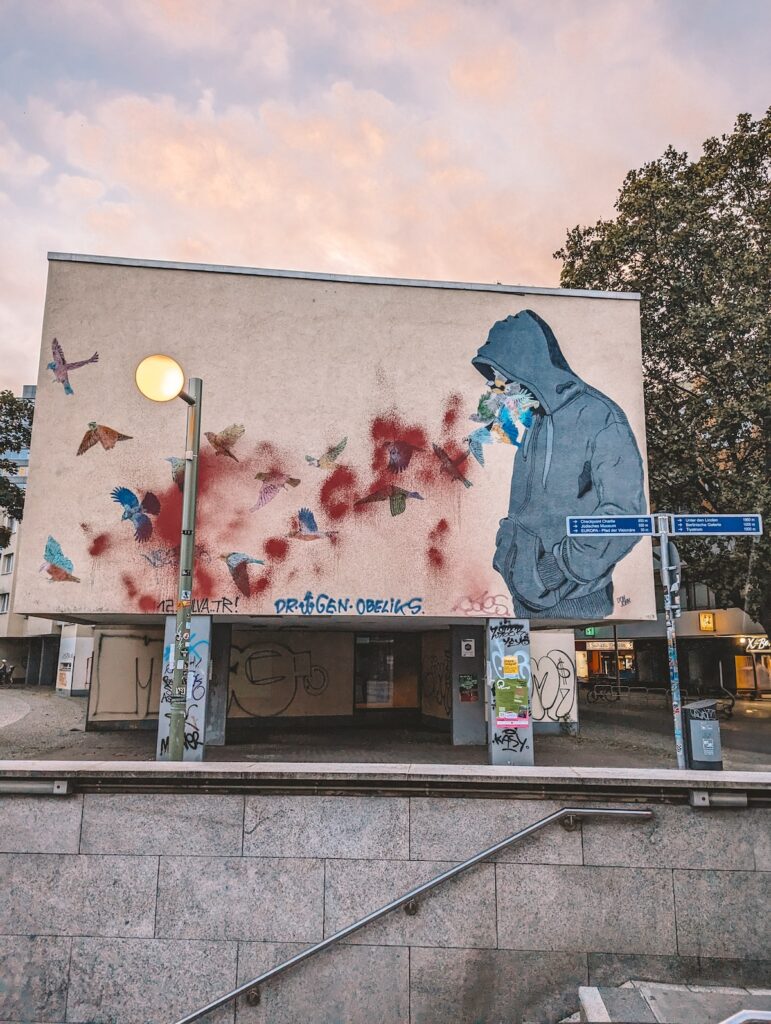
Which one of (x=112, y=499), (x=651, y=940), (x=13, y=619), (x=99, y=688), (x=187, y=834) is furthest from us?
(x=13, y=619)

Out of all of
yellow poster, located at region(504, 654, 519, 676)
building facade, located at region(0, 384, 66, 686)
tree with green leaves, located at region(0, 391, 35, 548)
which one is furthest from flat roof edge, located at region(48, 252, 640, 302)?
building facade, located at region(0, 384, 66, 686)

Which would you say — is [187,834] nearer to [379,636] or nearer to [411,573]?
[411,573]

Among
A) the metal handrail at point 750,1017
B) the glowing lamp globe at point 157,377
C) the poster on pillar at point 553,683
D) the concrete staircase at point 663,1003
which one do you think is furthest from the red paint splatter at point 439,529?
the metal handrail at point 750,1017

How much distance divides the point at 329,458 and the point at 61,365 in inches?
210

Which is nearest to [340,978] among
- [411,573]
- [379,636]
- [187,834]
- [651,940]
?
[187,834]

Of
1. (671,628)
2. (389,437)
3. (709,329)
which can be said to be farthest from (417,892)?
(709,329)

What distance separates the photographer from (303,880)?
556 centimetres

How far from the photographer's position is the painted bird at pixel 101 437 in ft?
43.2

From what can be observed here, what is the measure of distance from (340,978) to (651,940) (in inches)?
92.7

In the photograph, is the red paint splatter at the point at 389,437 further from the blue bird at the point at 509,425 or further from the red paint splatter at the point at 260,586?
the red paint splatter at the point at 260,586

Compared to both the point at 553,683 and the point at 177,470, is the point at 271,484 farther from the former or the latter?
the point at 553,683

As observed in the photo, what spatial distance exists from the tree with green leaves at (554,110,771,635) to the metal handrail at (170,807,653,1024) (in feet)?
47.9

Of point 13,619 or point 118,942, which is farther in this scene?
point 13,619
